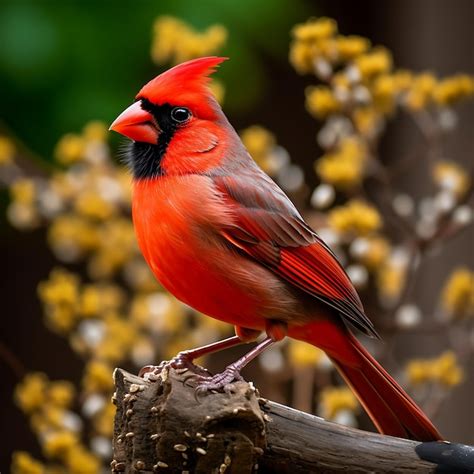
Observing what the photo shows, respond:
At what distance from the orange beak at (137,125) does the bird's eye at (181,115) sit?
4 centimetres

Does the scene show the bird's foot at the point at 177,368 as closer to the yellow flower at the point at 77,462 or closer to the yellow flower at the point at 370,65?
the yellow flower at the point at 77,462

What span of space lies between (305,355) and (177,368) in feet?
2.23

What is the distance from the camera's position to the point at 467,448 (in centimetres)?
169

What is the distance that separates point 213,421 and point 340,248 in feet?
→ 3.91

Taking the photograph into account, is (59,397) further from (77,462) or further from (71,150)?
(71,150)

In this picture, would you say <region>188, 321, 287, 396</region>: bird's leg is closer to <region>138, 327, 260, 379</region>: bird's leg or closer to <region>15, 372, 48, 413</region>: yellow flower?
<region>138, 327, 260, 379</region>: bird's leg

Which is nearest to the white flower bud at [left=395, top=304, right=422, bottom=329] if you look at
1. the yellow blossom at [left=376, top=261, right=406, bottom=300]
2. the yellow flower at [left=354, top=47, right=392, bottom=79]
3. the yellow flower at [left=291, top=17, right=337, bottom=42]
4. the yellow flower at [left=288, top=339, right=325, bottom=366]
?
the yellow blossom at [left=376, top=261, right=406, bottom=300]

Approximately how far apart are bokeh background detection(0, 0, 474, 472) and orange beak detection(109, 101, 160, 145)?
1.78 ft

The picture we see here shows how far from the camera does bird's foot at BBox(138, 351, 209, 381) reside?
5.38 feet

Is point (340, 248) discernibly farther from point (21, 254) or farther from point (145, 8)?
point (21, 254)

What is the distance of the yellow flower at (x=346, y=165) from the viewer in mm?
2420

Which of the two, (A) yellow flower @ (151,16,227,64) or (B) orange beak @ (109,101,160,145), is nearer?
(B) orange beak @ (109,101,160,145)

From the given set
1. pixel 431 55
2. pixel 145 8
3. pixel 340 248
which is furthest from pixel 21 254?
pixel 431 55

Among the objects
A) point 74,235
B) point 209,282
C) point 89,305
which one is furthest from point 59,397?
point 209,282
